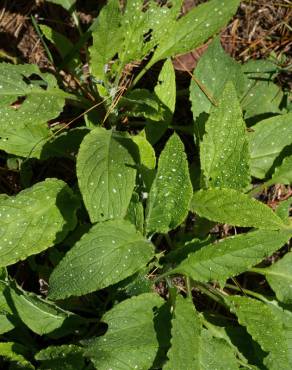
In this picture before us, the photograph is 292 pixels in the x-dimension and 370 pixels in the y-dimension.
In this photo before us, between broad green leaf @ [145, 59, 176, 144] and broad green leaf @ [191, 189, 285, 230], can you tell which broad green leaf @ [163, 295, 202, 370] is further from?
broad green leaf @ [145, 59, 176, 144]

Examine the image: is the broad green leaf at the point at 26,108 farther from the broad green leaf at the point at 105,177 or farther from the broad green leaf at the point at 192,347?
the broad green leaf at the point at 192,347

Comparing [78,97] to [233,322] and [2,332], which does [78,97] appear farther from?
[233,322]

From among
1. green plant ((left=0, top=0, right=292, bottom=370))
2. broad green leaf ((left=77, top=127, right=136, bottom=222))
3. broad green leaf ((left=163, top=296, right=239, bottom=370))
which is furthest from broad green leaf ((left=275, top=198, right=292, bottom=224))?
broad green leaf ((left=77, top=127, right=136, bottom=222))

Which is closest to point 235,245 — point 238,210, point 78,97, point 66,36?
point 238,210

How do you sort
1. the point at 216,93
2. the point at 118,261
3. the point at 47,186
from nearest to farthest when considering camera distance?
the point at 118,261 → the point at 47,186 → the point at 216,93

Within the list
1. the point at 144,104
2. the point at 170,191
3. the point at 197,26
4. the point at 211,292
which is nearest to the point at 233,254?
the point at 170,191

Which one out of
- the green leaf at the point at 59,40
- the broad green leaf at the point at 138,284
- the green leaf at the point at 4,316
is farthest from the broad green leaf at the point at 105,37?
the green leaf at the point at 4,316
